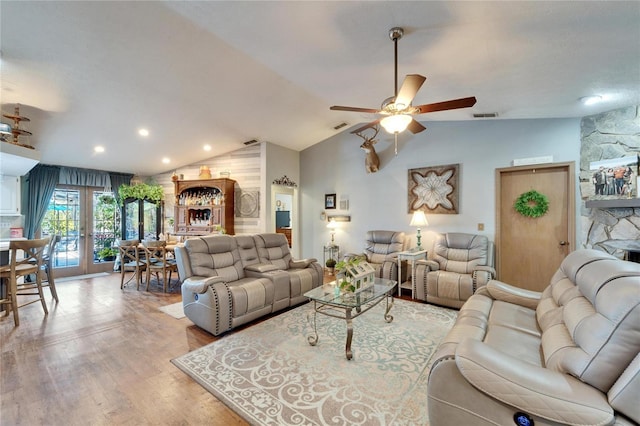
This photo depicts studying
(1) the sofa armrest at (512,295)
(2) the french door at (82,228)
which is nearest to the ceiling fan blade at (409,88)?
(1) the sofa armrest at (512,295)

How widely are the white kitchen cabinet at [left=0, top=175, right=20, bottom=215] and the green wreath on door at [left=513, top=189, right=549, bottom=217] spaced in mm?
8336

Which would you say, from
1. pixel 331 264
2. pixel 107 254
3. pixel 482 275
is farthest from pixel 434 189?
pixel 107 254

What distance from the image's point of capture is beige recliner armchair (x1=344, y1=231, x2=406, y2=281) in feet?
15.1

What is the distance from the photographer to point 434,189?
5.02 meters

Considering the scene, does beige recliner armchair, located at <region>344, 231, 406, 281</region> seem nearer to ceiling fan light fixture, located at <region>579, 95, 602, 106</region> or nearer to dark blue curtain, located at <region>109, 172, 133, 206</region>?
ceiling fan light fixture, located at <region>579, 95, 602, 106</region>

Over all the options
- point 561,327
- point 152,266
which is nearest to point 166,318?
point 152,266

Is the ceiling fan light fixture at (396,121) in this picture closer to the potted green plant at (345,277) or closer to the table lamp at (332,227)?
the potted green plant at (345,277)

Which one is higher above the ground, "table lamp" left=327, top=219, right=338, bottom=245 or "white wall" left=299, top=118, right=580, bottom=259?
"white wall" left=299, top=118, right=580, bottom=259

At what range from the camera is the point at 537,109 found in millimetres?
3568

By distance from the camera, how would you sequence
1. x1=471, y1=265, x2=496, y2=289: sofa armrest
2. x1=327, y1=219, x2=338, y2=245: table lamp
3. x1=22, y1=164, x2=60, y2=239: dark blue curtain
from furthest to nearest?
x1=327, y1=219, x2=338, y2=245: table lamp < x1=22, y1=164, x2=60, y2=239: dark blue curtain < x1=471, y1=265, x2=496, y2=289: sofa armrest

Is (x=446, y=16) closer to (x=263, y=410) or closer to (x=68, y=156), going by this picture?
(x=263, y=410)

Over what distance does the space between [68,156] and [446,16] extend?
6586 mm

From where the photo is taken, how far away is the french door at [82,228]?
231 inches

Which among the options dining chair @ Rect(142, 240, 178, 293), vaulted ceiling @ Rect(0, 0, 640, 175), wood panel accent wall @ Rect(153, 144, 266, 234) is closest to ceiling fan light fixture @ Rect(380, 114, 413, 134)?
vaulted ceiling @ Rect(0, 0, 640, 175)
